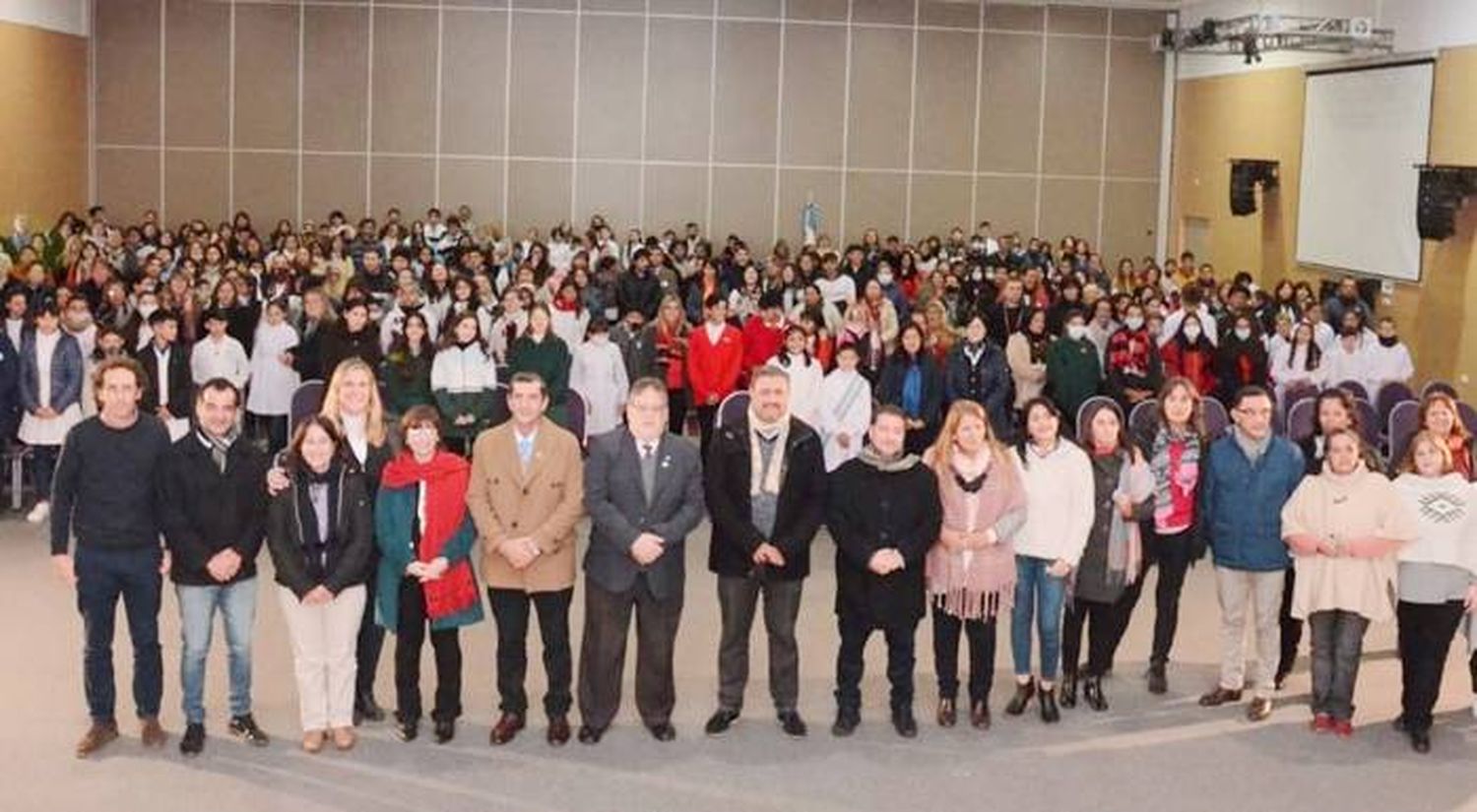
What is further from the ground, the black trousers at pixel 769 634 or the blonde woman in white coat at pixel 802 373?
the blonde woman in white coat at pixel 802 373

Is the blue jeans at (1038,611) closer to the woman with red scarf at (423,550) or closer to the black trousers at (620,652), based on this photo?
the black trousers at (620,652)

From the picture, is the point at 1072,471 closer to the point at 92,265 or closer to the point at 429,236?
the point at 92,265

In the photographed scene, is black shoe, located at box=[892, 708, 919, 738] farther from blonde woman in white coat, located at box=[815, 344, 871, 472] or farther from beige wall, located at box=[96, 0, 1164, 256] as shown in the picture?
beige wall, located at box=[96, 0, 1164, 256]

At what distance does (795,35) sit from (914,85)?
1.86m

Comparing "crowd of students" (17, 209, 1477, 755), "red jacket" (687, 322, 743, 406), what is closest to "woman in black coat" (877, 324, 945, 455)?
"red jacket" (687, 322, 743, 406)

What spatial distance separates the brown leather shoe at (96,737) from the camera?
21.7 feet

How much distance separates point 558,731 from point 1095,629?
2554 mm

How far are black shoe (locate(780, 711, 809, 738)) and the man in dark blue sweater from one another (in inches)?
107

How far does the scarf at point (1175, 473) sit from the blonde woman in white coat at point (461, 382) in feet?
15.4

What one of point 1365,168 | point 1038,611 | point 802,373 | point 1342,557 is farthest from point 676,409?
point 1365,168

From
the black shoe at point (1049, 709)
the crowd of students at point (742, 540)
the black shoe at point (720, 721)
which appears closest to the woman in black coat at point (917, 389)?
the crowd of students at point (742, 540)

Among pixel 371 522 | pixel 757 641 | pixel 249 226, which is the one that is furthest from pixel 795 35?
pixel 371 522

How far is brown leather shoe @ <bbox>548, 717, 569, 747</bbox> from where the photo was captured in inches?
274

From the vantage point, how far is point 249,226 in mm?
21234
